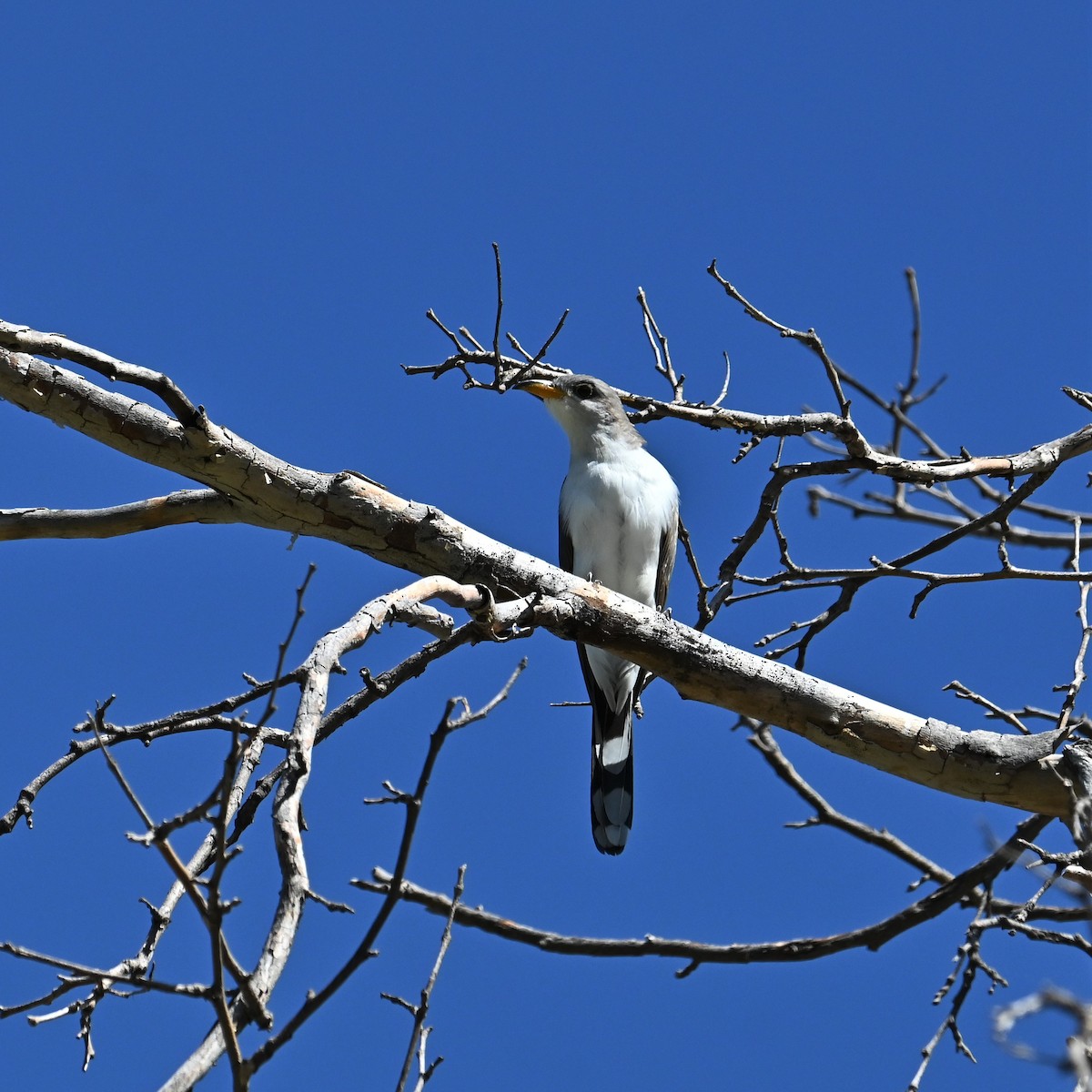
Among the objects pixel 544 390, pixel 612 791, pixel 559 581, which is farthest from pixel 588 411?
pixel 559 581

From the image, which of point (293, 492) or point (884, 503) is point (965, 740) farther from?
point (884, 503)

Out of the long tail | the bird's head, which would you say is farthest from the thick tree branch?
the bird's head

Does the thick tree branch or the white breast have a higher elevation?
the white breast

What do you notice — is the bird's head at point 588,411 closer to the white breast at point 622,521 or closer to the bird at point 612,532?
the bird at point 612,532

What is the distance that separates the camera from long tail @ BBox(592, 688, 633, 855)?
22.9ft

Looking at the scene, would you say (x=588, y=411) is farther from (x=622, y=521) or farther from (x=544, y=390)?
(x=622, y=521)

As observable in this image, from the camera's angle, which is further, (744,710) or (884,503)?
(884,503)

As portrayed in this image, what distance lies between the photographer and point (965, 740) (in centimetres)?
464

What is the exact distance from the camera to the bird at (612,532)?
7234 mm

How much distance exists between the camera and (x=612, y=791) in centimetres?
702

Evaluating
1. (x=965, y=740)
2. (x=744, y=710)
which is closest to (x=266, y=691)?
(x=744, y=710)

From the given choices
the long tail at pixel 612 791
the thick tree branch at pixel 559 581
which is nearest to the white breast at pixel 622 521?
the long tail at pixel 612 791

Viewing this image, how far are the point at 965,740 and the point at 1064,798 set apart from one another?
1.32 feet

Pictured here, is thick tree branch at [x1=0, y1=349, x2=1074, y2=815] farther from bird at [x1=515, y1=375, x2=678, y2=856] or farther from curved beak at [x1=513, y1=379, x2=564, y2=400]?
curved beak at [x1=513, y1=379, x2=564, y2=400]
